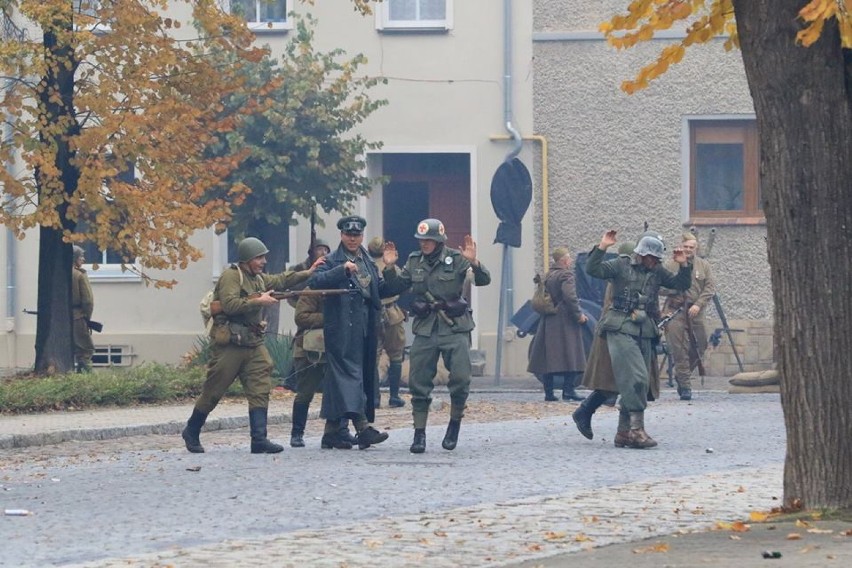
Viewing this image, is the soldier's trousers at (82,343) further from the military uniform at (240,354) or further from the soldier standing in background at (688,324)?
the military uniform at (240,354)

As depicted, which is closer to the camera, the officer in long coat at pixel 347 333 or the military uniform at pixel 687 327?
the officer in long coat at pixel 347 333

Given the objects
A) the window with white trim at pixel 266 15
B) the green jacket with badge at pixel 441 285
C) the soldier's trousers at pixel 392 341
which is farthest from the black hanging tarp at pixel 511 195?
the green jacket with badge at pixel 441 285

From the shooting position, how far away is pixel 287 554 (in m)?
8.59

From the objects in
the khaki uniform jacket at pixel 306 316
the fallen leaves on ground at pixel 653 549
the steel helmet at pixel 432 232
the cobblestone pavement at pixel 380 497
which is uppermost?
the steel helmet at pixel 432 232

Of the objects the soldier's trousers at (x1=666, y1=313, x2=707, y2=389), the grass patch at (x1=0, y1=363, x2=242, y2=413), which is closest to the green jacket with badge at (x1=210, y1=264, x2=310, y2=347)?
the grass patch at (x1=0, y1=363, x2=242, y2=413)

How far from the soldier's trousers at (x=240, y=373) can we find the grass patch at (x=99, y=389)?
14.0 ft

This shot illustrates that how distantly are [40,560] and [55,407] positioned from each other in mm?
9663

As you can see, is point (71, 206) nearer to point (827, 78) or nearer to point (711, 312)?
point (711, 312)

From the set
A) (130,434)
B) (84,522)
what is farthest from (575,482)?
(130,434)

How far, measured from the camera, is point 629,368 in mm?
14609

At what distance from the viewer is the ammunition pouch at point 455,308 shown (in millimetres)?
14102

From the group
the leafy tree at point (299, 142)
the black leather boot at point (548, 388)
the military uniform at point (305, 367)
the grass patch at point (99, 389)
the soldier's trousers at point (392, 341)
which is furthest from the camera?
the leafy tree at point (299, 142)

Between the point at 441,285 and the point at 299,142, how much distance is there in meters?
10.5

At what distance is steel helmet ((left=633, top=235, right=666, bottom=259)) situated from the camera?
1497cm
